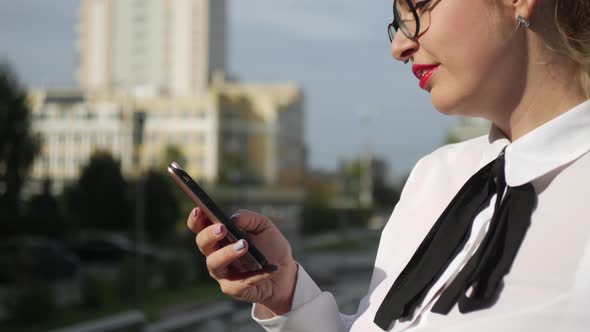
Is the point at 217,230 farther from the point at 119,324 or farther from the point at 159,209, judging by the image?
the point at 159,209

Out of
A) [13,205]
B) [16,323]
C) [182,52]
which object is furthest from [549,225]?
[182,52]

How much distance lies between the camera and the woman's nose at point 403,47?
47.8 inches

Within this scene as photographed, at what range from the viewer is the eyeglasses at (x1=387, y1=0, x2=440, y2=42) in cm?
117

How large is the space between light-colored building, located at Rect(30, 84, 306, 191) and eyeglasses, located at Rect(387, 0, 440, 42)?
81.6m

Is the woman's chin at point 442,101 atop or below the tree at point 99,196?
atop

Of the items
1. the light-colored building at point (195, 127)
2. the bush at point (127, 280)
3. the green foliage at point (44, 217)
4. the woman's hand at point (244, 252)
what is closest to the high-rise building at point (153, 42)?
the light-colored building at point (195, 127)

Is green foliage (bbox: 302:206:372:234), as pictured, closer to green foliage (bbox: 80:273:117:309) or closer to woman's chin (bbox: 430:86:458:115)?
green foliage (bbox: 80:273:117:309)

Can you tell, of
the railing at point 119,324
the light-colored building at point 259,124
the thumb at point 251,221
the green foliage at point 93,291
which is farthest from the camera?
the light-colored building at point 259,124

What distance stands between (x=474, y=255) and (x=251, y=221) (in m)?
0.41

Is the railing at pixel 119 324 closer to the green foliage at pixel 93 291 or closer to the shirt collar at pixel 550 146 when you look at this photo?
the shirt collar at pixel 550 146

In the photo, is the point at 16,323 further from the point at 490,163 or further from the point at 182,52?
the point at 182,52

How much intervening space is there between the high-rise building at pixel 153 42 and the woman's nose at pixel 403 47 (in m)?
105

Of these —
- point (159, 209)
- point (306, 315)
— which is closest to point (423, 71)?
point (306, 315)

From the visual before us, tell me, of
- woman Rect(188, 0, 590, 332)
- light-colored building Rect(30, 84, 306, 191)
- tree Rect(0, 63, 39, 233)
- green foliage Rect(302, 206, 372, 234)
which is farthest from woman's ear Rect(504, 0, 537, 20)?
light-colored building Rect(30, 84, 306, 191)
